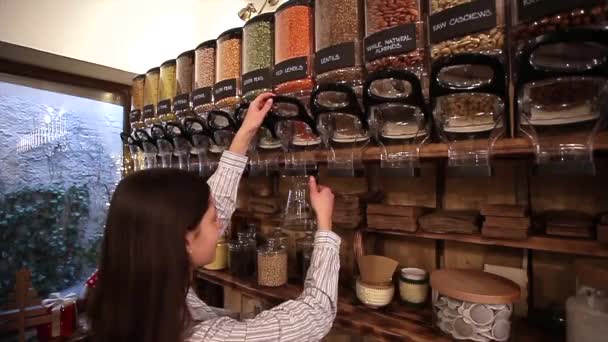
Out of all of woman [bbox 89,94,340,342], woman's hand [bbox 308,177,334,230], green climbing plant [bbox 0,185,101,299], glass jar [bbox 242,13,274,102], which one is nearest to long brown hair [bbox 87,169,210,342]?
woman [bbox 89,94,340,342]

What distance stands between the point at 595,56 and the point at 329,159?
1.81 ft

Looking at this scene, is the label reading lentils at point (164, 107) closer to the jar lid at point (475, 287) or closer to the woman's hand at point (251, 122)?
the woman's hand at point (251, 122)

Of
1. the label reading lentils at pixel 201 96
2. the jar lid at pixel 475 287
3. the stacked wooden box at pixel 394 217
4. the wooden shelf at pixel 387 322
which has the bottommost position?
the wooden shelf at pixel 387 322

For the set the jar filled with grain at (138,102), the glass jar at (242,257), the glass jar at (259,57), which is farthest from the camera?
the jar filled with grain at (138,102)

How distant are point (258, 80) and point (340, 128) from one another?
278mm

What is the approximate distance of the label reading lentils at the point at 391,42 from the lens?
693 mm

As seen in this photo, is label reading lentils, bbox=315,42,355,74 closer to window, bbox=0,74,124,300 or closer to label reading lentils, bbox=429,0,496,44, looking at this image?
label reading lentils, bbox=429,0,496,44

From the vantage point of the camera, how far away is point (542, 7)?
557mm

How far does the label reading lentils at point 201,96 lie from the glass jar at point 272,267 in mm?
524

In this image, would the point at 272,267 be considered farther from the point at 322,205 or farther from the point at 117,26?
the point at 117,26

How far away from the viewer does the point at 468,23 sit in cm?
62

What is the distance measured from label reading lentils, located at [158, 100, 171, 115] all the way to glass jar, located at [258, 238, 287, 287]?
66 centimetres

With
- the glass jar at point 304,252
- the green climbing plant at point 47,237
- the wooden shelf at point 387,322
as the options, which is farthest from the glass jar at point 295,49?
the green climbing plant at point 47,237

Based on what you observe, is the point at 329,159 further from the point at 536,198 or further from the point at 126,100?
the point at 126,100
